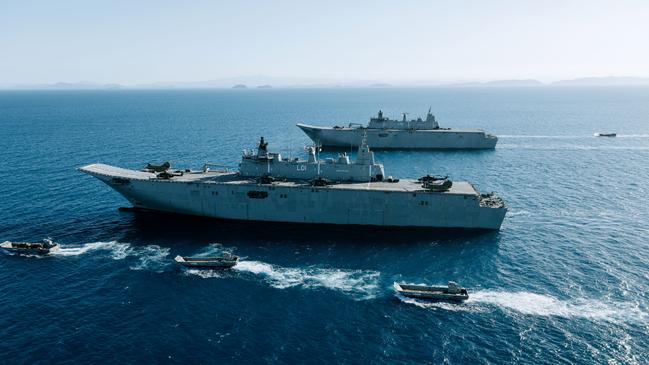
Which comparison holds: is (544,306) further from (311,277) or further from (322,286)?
(311,277)

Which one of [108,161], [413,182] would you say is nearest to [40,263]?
[413,182]

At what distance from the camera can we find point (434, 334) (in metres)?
32.4

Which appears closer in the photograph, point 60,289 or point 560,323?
point 560,323

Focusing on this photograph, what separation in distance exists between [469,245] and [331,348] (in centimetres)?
2397

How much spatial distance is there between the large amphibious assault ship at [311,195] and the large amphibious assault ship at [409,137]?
50.7m

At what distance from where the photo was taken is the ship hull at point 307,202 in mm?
52906

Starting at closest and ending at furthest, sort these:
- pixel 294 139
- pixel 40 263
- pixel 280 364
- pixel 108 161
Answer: pixel 280 364, pixel 40 263, pixel 108 161, pixel 294 139

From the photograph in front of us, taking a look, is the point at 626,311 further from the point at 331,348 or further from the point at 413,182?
the point at 413,182

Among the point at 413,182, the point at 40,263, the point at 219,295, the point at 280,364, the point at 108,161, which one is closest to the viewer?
the point at 280,364

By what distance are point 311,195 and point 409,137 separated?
60.7 meters

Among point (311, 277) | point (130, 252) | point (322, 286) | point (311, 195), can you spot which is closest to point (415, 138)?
point (311, 195)

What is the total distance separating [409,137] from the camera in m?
109

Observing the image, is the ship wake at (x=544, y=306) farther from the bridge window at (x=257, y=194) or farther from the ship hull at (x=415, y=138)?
the ship hull at (x=415, y=138)

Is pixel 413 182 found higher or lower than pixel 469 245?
higher
